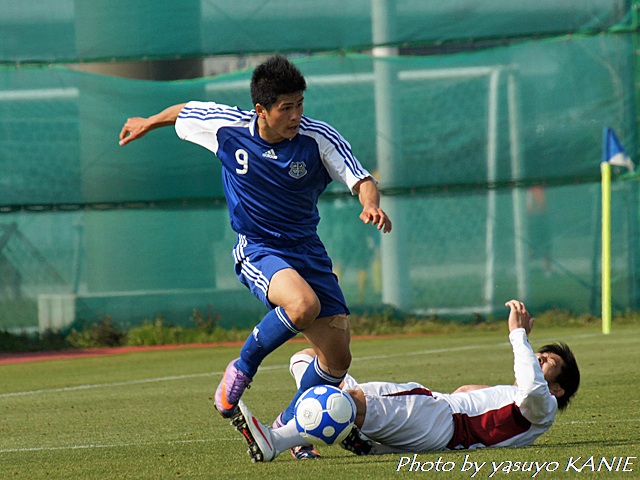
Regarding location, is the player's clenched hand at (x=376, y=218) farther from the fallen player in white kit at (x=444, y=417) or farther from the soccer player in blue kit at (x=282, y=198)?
the fallen player in white kit at (x=444, y=417)

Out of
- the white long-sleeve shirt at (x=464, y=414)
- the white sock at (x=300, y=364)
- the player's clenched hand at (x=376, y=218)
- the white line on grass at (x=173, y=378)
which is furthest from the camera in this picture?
the white line on grass at (x=173, y=378)

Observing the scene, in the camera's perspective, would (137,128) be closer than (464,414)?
No

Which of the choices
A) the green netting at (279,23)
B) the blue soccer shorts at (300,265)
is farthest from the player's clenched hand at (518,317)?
the green netting at (279,23)

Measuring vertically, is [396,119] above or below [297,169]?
above

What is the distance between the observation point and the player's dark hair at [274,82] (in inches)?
224

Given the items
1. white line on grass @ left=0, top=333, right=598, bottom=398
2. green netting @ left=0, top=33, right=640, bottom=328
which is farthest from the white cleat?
green netting @ left=0, top=33, right=640, bottom=328

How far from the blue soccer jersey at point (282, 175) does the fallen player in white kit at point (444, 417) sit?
90 centimetres

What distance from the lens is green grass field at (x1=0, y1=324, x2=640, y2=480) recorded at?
488 cm

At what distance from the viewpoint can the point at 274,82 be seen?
5.70 meters

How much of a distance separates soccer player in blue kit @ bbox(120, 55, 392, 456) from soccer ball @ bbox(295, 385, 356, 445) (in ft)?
1.58

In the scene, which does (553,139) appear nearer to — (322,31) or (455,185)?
(455,185)

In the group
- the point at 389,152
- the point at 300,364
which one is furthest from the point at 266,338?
the point at 389,152

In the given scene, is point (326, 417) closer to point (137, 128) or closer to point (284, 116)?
point (284, 116)

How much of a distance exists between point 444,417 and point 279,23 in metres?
9.62
